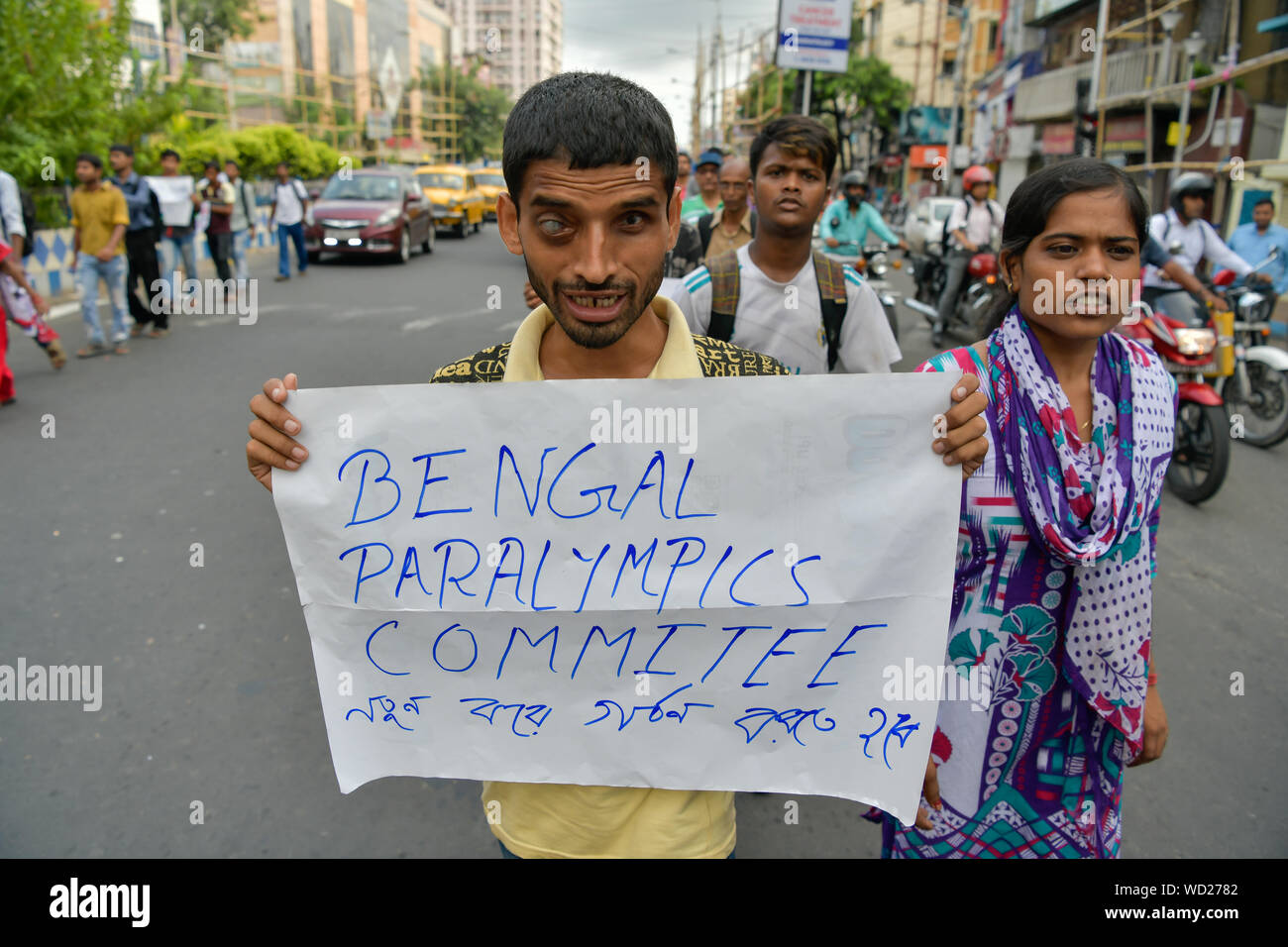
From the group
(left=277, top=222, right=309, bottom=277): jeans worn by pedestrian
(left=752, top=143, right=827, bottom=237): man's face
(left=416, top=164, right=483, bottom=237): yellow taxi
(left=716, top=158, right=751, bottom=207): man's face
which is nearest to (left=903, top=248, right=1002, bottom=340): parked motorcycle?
(left=716, top=158, right=751, bottom=207): man's face

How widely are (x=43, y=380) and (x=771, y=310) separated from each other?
7.41 metres

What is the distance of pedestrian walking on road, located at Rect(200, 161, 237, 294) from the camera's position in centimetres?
1226

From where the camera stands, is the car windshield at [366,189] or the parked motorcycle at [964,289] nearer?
the parked motorcycle at [964,289]

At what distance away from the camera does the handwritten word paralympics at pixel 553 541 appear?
5.00 feet

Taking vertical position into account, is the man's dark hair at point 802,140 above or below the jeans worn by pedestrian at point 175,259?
above

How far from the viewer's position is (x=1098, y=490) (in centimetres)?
165

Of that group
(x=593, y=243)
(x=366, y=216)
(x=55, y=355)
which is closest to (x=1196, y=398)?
(x=593, y=243)

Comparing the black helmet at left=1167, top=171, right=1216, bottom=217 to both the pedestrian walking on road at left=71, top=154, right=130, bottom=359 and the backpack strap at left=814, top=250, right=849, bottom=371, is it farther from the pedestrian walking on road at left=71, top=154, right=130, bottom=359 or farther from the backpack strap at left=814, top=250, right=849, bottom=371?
the pedestrian walking on road at left=71, top=154, right=130, bottom=359

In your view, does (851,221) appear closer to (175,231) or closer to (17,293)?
(17,293)

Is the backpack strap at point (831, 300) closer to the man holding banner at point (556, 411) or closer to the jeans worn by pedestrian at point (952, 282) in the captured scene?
the man holding banner at point (556, 411)

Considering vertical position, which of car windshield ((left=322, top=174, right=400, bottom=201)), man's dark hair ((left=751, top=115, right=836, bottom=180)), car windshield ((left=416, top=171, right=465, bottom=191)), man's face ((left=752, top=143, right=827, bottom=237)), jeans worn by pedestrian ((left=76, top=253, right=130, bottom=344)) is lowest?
jeans worn by pedestrian ((left=76, top=253, right=130, bottom=344))

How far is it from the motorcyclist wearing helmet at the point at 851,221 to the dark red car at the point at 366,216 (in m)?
11.2

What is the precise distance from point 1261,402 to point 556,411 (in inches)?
269

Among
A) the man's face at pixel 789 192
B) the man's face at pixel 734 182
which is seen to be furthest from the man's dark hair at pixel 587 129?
the man's face at pixel 734 182
